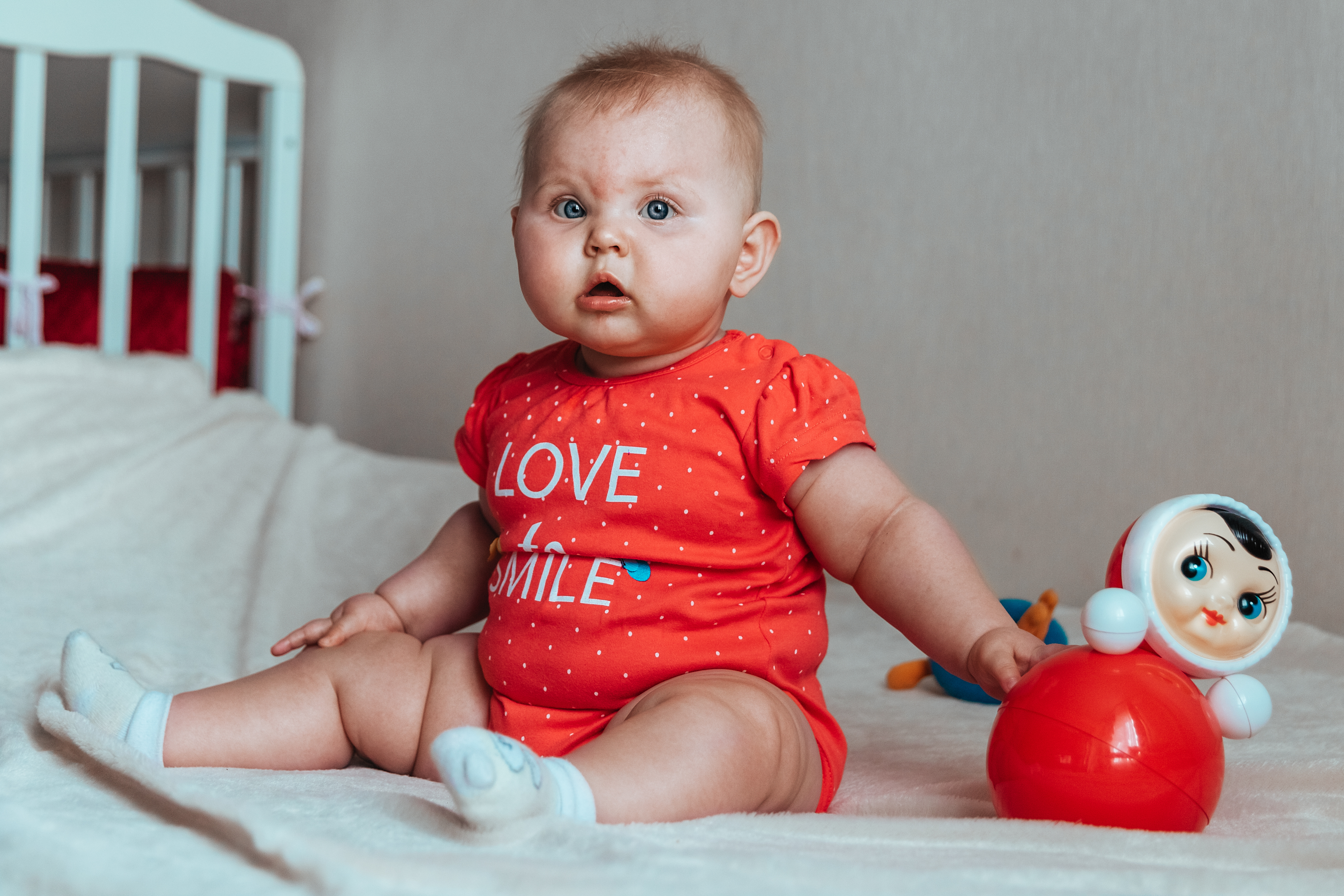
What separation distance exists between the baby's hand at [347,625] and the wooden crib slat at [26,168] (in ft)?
3.63

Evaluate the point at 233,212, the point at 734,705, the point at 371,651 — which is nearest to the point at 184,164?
the point at 233,212

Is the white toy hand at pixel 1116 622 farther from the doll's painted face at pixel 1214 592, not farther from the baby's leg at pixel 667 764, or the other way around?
the baby's leg at pixel 667 764

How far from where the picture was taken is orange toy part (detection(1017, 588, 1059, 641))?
0.97 meters

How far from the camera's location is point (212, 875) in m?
0.47

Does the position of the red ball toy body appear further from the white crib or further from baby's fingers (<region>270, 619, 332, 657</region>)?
the white crib

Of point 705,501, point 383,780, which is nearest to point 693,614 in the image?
point 705,501

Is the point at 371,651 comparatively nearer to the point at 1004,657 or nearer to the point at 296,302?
the point at 1004,657

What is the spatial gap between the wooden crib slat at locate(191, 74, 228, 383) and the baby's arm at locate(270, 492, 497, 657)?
1059mm

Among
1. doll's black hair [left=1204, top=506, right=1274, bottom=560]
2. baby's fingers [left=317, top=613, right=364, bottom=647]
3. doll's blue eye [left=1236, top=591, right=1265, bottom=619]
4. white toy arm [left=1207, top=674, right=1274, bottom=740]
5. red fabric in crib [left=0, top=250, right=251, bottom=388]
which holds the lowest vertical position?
baby's fingers [left=317, top=613, right=364, bottom=647]

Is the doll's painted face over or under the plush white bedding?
over

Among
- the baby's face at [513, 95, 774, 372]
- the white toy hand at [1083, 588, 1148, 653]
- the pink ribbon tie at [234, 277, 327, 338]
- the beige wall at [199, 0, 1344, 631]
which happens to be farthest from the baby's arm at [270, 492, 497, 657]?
the pink ribbon tie at [234, 277, 327, 338]

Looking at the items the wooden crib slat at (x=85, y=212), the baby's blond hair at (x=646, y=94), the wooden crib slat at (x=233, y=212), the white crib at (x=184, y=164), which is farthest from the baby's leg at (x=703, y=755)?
the wooden crib slat at (x=85, y=212)

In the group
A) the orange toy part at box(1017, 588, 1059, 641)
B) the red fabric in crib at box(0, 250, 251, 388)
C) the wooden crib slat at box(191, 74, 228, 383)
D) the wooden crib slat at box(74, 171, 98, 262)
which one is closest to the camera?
the orange toy part at box(1017, 588, 1059, 641)

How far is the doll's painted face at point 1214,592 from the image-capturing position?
0.61 m
